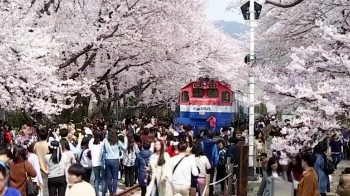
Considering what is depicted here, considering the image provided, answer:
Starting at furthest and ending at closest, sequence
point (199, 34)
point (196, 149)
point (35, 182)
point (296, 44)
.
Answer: point (199, 34) → point (296, 44) → point (196, 149) → point (35, 182)

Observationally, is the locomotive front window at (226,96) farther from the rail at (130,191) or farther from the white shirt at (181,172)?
the white shirt at (181,172)

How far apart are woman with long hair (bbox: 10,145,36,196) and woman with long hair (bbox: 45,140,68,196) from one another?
167 centimetres

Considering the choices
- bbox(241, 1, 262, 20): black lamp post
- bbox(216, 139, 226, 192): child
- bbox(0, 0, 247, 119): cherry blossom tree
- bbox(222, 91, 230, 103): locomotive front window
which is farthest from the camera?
bbox(222, 91, 230, 103): locomotive front window

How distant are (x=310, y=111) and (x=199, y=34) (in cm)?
1632

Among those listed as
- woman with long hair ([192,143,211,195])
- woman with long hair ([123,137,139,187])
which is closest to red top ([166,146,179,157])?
woman with long hair ([192,143,211,195])

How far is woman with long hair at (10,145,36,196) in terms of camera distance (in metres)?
7.96

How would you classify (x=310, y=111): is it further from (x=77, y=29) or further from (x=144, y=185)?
(x=77, y=29)

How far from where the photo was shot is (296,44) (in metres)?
17.0

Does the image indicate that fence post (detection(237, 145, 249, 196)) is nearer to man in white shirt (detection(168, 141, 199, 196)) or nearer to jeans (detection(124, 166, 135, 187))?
man in white shirt (detection(168, 141, 199, 196))

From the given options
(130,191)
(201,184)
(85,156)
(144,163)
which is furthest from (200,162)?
(130,191)

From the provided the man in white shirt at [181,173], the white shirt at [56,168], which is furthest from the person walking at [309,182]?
the white shirt at [56,168]

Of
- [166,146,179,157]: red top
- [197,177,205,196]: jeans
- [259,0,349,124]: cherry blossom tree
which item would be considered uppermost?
[259,0,349,124]: cherry blossom tree

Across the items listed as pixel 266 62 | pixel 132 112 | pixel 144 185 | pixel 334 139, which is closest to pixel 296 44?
pixel 266 62

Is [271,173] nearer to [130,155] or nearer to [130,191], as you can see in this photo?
[130,155]
